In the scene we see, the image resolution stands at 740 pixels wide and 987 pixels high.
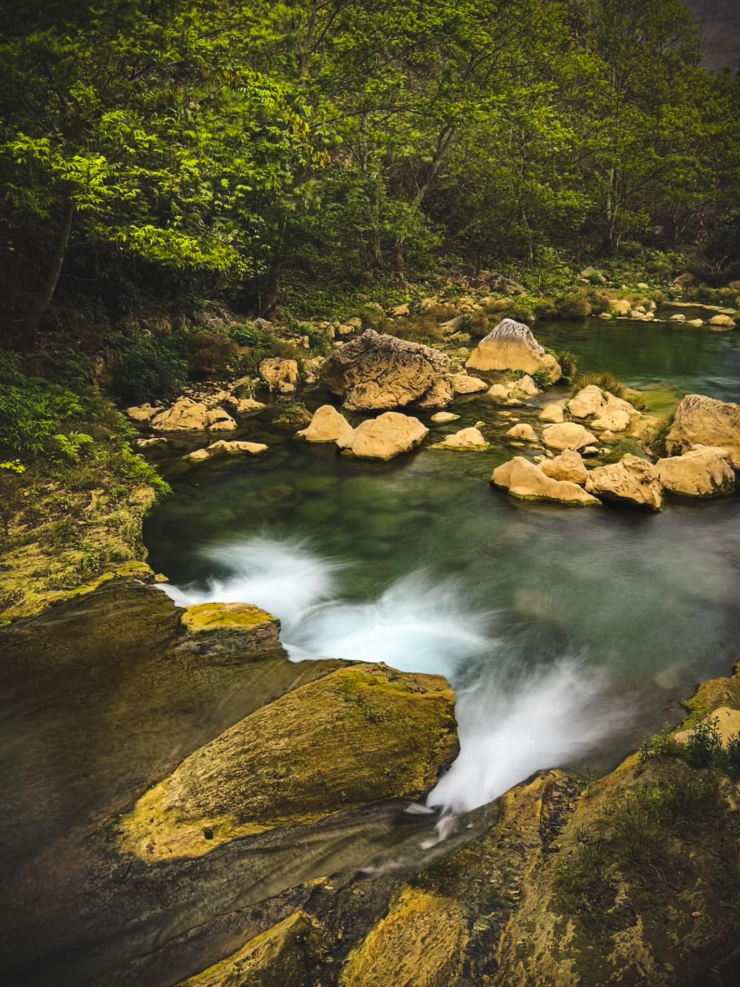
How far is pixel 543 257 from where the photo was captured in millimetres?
33156

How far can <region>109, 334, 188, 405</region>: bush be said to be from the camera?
13.9 m

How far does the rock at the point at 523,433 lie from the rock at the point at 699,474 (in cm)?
286

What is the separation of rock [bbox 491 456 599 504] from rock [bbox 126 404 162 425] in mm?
8010

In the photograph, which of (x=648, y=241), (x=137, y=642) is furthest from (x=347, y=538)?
(x=648, y=241)

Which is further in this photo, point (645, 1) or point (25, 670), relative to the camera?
point (645, 1)

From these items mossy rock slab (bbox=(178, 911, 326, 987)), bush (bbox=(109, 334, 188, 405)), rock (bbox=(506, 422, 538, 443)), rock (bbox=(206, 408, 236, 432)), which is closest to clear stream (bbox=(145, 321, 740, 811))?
rock (bbox=(506, 422, 538, 443))

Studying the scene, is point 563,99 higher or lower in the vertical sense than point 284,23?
higher

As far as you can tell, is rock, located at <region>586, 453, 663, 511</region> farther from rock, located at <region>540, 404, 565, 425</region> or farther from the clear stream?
rock, located at <region>540, 404, 565, 425</region>

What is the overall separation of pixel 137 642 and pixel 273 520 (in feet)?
13.3

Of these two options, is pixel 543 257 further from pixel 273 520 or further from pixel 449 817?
pixel 449 817

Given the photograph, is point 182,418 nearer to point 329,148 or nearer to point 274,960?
point 274,960

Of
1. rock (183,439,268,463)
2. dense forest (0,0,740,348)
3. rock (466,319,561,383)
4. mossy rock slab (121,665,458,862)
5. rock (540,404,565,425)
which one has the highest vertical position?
dense forest (0,0,740,348)

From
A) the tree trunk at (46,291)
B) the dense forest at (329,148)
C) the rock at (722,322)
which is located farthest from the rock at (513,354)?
the rock at (722,322)

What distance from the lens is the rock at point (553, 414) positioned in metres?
13.7
